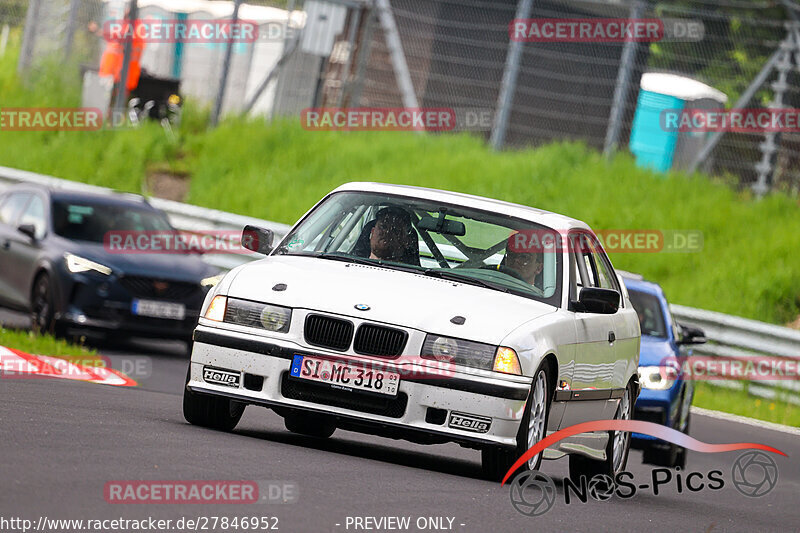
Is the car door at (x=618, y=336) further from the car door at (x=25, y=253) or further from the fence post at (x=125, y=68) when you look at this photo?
the fence post at (x=125, y=68)

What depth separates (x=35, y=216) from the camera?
56.1 ft

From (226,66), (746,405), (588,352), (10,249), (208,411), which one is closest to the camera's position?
(208,411)

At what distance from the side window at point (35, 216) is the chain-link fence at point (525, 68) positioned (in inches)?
342

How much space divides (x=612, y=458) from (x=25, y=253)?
819cm

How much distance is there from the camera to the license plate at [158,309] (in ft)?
52.6

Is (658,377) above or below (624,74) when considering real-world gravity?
below

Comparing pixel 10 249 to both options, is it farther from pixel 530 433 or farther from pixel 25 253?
pixel 530 433

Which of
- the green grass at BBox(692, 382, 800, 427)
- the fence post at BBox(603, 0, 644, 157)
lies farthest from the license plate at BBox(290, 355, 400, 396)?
the fence post at BBox(603, 0, 644, 157)

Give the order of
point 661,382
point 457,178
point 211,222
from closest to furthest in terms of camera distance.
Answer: point 661,382 → point 211,222 → point 457,178

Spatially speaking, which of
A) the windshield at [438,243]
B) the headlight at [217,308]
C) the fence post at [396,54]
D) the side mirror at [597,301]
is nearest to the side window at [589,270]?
the windshield at [438,243]

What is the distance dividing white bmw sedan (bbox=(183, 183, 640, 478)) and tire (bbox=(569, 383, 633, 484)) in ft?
0.70

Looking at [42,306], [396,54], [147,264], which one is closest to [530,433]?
[147,264]

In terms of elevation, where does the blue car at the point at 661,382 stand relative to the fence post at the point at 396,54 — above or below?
below

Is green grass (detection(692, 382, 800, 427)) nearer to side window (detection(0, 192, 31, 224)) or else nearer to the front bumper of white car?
side window (detection(0, 192, 31, 224))
